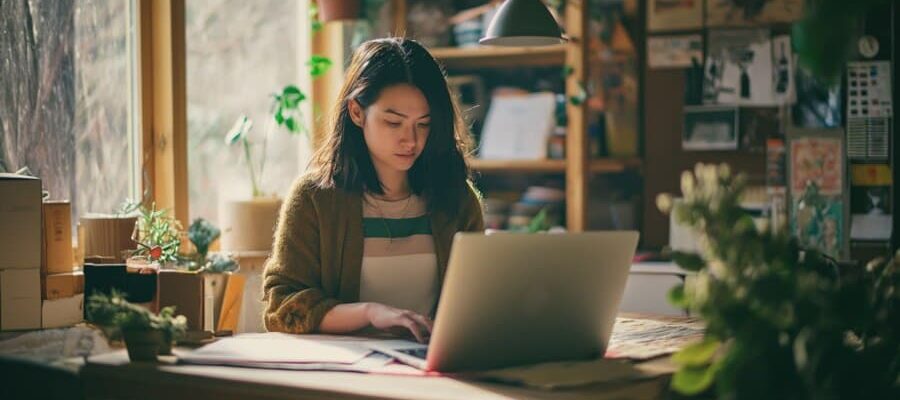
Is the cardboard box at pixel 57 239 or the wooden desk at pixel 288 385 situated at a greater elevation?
the cardboard box at pixel 57 239

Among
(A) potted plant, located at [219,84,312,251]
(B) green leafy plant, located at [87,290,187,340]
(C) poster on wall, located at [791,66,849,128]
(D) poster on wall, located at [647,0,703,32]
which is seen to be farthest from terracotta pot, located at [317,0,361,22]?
(B) green leafy plant, located at [87,290,187,340]

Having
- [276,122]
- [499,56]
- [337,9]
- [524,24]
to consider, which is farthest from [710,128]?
[524,24]

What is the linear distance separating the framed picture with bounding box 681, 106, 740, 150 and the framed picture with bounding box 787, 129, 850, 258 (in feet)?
0.82

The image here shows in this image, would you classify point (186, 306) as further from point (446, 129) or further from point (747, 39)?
point (747, 39)

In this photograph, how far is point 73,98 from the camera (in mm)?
2922

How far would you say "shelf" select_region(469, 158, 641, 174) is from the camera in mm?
4055

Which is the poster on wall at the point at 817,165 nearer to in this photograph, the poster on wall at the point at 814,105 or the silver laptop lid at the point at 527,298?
the poster on wall at the point at 814,105

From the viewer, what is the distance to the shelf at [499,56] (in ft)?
13.5

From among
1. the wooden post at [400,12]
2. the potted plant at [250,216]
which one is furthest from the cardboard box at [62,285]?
the wooden post at [400,12]

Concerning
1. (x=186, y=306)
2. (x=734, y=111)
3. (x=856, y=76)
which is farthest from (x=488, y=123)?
(x=186, y=306)

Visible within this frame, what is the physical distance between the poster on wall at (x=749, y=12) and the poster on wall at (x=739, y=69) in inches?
1.4

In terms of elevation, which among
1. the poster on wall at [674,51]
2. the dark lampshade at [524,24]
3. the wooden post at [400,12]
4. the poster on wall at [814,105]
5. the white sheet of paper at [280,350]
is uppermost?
the wooden post at [400,12]

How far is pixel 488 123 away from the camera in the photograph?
4.28m

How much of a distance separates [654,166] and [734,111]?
348 millimetres
